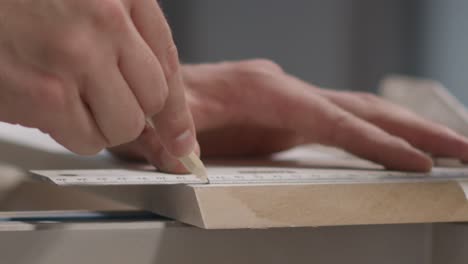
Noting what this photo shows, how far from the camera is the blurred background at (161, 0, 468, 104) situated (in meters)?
2.12

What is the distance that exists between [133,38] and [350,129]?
266 millimetres

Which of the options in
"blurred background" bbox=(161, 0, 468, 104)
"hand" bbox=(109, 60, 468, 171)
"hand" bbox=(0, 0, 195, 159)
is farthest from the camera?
"blurred background" bbox=(161, 0, 468, 104)

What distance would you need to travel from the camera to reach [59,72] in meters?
0.39

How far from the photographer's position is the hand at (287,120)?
612 mm

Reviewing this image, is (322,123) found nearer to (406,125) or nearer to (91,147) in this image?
(406,125)

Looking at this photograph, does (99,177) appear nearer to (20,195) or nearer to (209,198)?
(209,198)

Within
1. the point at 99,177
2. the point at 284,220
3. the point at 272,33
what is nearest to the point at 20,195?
the point at 99,177

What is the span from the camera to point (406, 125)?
650 millimetres

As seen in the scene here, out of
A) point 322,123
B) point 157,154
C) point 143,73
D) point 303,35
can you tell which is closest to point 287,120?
point 322,123

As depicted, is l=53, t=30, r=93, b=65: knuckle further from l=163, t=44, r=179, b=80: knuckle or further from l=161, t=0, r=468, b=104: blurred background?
l=161, t=0, r=468, b=104: blurred background

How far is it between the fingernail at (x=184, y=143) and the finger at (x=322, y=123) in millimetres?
187

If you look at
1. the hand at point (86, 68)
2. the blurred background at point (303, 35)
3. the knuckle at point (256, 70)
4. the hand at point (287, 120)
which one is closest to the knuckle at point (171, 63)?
the hand at point (86, 68)

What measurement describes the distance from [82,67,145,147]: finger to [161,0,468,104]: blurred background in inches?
67.2

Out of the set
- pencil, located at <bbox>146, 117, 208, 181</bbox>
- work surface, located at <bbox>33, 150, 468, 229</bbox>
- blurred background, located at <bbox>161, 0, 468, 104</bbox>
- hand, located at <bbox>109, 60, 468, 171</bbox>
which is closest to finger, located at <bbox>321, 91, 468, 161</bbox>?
hand, located at <bbox>109, 60, 468, 171</bbox>
